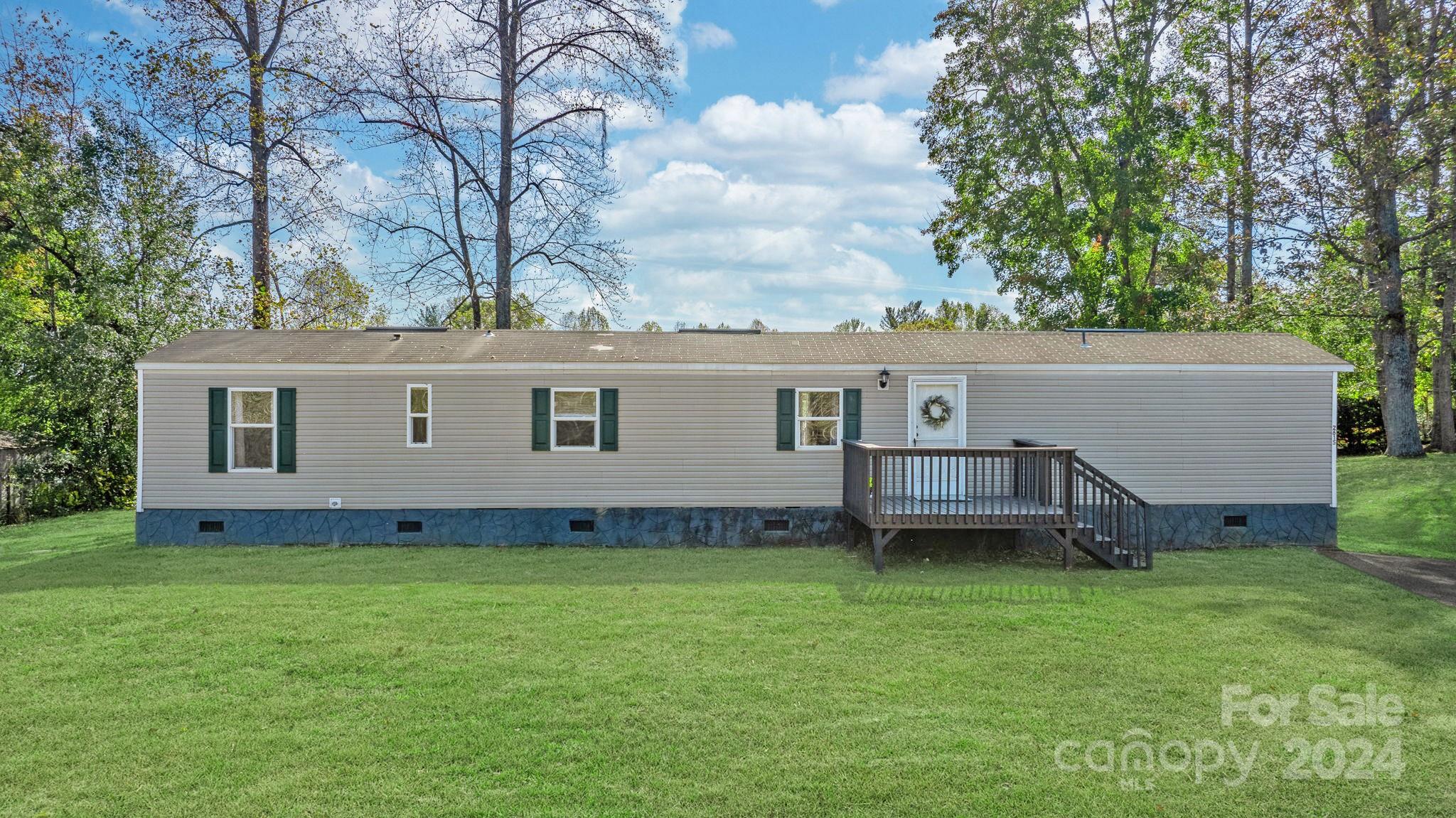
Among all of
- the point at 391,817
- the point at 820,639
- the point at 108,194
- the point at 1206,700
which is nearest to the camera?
the point at 391,817

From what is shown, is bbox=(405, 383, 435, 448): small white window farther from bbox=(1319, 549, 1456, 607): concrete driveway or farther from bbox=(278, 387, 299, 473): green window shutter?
bbox=(1319, 549, 1456, 607): concrete driveway

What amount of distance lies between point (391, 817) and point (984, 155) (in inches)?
884

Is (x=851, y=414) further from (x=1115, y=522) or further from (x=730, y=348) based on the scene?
(x=1115, y=522)

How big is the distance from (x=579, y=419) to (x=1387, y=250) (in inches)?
714

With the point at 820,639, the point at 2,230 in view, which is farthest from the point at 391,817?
the point at 2,230

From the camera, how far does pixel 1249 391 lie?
11586 millimetres

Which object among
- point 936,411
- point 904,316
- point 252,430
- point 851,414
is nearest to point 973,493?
point 936,411

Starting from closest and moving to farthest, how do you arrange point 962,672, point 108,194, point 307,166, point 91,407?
point 962,672 < point 91,407 < point 108,194 < point 307,166

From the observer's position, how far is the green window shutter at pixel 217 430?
11117 millimetres

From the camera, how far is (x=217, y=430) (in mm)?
11117

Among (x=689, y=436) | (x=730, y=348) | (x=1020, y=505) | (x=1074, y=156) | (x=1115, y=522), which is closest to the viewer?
(x=1020, y=505)

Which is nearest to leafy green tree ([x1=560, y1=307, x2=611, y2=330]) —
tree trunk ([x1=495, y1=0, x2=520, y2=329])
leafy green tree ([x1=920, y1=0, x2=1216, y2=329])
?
tree trunk ([x1=495, y1=0, x2=520, y2=329])

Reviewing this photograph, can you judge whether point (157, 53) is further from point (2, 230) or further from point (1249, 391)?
point (1249, 391)

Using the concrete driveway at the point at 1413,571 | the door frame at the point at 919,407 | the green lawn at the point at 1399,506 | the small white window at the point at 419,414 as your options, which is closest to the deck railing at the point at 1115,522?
the door frame at the point at 919,407
